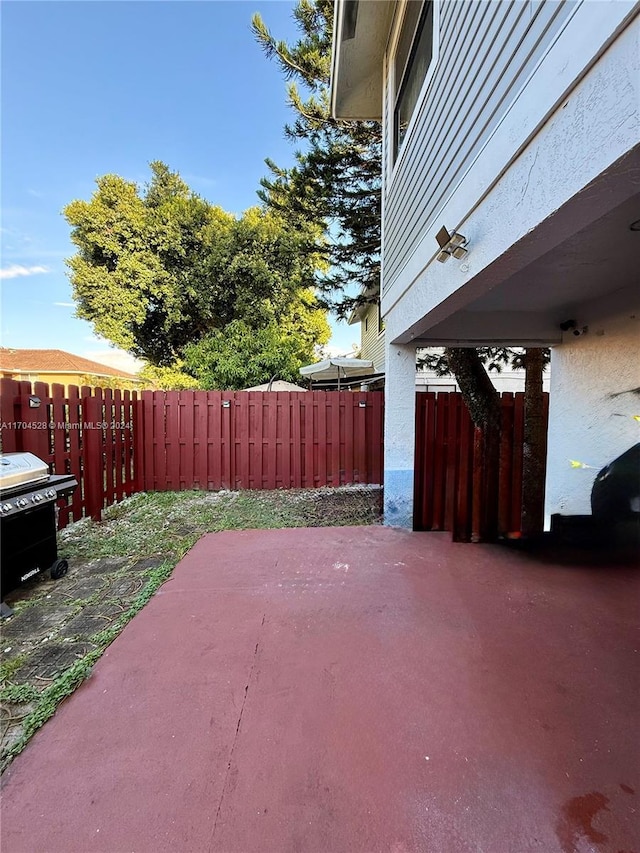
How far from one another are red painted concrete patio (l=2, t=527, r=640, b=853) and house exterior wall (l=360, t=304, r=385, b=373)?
949 cm

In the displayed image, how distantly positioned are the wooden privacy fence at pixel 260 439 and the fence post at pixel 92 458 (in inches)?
55.1

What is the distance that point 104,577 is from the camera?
324cm

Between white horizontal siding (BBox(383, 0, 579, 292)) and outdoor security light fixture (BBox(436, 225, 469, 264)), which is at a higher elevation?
white horizontal siding (BBox(383, 0, 579, 292))

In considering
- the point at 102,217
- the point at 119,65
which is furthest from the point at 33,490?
the point at 102,217

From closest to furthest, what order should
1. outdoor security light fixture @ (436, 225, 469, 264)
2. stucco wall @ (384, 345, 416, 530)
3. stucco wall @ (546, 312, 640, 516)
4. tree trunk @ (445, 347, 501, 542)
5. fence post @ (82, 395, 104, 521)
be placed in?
outdoor security light fixture @ (436, 225, 469, 264) → stucco wall @ (546, 312, 640, 516) → tree trunk @ (445, 347, 501, 542) → stucco wall @ (384, 345, 416, 530) → fence post @ (82, 395, 104, 521)

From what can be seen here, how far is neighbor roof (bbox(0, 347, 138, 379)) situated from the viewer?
16891 mm

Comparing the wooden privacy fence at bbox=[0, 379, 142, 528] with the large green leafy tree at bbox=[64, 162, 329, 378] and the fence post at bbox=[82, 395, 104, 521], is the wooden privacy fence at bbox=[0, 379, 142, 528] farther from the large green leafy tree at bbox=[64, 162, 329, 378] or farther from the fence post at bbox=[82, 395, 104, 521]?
the large green leafy tree at bbox=[64, 162, 329, 378]

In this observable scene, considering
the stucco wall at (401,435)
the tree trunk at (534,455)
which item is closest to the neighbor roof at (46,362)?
the stucco wall at (401,435)

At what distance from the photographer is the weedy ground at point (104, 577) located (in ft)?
6.39

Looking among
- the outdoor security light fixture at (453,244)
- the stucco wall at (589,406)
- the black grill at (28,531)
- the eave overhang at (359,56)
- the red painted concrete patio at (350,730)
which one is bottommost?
the red painted concrete patio at (350,730)

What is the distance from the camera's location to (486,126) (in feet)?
6.97

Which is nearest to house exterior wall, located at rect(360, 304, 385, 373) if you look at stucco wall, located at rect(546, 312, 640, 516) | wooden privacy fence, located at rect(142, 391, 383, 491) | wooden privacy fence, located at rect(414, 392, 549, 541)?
wooden privacy fence, located at rect(142, 391, 383, 491)

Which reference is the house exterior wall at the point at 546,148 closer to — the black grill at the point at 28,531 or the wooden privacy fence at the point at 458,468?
the wooden privacy fence at the point at 458,468

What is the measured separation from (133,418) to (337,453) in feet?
11.6
